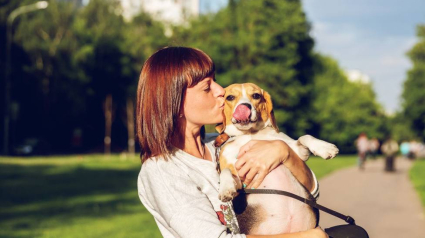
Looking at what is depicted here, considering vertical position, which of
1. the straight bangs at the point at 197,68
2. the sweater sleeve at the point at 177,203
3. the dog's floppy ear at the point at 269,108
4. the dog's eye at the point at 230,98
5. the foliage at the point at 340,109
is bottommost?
the foliage at the point at 340,109

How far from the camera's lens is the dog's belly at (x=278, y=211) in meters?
2.64

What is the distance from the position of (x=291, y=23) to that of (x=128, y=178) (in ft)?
95.1

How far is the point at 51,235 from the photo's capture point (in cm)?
944

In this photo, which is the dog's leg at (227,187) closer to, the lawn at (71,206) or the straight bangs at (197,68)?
the straight bangs at (197,68)

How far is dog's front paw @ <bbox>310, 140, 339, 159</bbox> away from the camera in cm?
276

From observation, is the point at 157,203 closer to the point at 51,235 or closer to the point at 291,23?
the point at 51,235

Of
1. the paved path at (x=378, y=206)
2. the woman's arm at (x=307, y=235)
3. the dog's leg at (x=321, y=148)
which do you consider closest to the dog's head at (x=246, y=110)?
the dog's leg at (x=321, y=148)

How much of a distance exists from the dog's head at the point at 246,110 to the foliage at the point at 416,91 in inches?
2189

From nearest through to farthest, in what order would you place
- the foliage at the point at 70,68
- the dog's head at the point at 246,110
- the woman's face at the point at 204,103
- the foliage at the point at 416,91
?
1. the woman's face at the point at 204,103
2. the dog's head at the point at 246,110
3. the foliage at the point at 70,68
4. the foliage at the point at 416,91

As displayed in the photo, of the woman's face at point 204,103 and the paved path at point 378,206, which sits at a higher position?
the woman's face at point 204,103

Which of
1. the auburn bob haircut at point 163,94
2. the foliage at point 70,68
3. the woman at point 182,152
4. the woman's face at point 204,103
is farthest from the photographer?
the foliage at point 70,68

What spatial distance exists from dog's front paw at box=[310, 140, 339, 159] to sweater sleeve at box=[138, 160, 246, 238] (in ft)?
2.20

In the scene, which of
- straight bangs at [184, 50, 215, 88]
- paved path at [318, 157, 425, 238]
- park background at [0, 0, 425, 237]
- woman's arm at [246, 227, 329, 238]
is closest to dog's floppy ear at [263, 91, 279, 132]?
straight bangs at [184, 50, 215, 88]

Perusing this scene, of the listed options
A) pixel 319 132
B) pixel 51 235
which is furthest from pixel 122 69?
pixel 51 235
